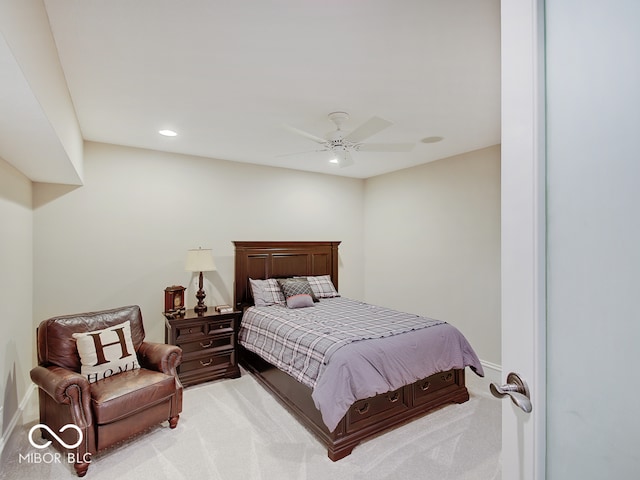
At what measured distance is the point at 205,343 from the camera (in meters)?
3.70

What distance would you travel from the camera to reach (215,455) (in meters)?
2.39

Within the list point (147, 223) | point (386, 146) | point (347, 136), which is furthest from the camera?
point (147, 223)

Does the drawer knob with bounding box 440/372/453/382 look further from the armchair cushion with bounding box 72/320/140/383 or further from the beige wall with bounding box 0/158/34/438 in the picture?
the beige wall with bounding box 0/158/34/438

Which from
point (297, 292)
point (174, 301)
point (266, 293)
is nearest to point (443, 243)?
point (297, 292)

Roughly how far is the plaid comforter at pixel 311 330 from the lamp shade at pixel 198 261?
75 cm

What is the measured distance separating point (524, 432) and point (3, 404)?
10.7ft

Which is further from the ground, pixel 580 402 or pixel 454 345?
pixel 580 402

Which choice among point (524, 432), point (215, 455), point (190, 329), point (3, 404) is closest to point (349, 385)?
point (215, 455)

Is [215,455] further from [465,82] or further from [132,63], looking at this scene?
[465,82]

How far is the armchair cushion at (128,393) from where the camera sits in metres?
2.28

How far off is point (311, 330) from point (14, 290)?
2527mm

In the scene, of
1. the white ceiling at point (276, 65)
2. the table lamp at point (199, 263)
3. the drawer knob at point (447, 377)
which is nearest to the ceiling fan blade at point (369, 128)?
the white ceiling at point (276, 65)

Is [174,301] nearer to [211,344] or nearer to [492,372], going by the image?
[211,344]

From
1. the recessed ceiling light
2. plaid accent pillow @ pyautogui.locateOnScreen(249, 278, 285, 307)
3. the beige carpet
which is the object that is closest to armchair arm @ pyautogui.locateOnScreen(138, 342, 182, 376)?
the beige carpet
